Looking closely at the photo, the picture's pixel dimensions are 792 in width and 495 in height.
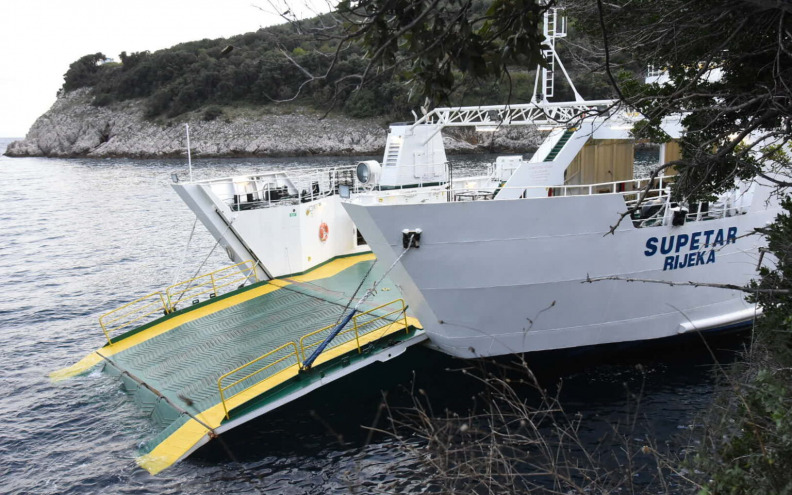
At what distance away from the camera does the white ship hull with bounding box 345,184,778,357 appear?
9648 millimetres

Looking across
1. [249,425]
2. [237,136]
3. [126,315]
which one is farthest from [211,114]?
[249,425]

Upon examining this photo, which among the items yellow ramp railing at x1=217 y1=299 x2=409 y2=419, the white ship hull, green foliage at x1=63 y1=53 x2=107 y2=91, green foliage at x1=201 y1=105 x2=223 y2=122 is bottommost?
yellow ramp railing at x1=217 y1=299 x2=409 y2=419

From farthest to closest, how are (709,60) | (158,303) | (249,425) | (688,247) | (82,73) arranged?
(82,73) → (158,303) → (688,247) → (249,425) → (709,60)

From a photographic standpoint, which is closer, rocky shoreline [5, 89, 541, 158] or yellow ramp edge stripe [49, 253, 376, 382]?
yellow ramp edge stripe [49, 253, 376, 382]

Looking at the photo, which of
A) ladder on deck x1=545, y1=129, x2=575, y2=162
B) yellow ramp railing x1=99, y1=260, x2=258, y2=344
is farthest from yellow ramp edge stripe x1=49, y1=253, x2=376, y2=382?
ladder on deck x1=545, y1=129, x2=575, y2=162

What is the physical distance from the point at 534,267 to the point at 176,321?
7.90m

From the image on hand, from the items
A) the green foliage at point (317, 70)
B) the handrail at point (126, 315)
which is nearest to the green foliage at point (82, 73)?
the green foliage at point (317, 70)

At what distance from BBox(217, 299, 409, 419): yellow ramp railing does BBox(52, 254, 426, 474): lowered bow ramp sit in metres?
0.02

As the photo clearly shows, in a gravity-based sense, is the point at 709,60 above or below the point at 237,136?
below

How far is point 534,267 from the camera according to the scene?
9.96 metres

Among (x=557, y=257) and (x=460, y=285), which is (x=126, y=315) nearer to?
(x=460, y=285)

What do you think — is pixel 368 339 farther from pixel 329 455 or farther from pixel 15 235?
pixel 15 235

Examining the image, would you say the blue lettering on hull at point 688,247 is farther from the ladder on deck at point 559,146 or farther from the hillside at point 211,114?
the hillside at point 211,114

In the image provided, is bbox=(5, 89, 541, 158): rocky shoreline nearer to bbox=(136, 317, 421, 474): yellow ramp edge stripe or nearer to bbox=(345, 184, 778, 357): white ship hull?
bbox=(345, 184, 778, 357): white ship hull
